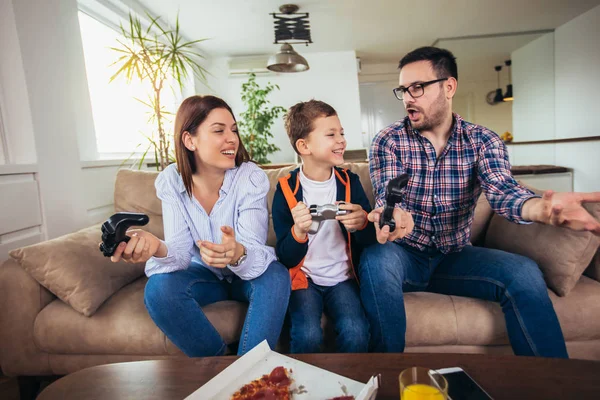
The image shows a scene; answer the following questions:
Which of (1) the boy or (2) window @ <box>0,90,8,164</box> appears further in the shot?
(2) window @ <box>0,90,8,164</box>

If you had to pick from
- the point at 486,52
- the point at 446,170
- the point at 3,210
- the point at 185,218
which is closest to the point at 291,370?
the point at 185,218

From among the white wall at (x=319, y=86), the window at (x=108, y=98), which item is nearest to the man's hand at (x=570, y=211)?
the window at (x=108, y=98)

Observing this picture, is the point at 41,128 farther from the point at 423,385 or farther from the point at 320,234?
the point at 423,385

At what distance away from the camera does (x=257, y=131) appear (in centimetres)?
525

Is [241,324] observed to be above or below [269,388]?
below

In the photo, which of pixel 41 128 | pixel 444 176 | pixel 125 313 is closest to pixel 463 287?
pixel 444 176

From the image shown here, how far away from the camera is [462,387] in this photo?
67cm

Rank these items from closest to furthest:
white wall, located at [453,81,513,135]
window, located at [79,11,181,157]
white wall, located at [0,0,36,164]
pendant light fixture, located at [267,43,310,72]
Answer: white wall, located at [0,0,36,164], window, located at [79,11,181,157], pendant light fixture, located at [267,43,310,72], white wall, located at [453,81,513,135]

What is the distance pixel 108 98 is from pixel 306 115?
2.40 meters

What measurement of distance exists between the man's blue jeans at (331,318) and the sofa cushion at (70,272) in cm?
74

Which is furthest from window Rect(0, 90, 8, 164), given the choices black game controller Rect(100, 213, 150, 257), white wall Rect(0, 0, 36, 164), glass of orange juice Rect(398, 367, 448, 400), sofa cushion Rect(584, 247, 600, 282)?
sofa cushion Rect(584, 247, 600, 282)

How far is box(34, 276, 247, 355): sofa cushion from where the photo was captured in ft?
4.42

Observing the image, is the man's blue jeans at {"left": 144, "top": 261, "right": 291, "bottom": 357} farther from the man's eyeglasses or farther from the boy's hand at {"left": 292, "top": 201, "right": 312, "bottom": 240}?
the man's eyeglasses

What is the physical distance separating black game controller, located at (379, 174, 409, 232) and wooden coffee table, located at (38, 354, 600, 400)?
0.40m
